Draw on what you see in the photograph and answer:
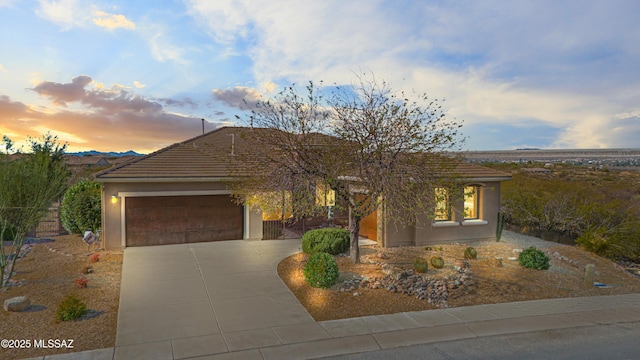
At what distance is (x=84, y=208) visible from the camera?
16.8 meters

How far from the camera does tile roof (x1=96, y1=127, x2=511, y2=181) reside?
15031 millimetres

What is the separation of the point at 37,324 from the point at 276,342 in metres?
4.94

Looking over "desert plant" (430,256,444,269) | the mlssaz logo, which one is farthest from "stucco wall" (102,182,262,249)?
"desert plant" (430,256,444,269)

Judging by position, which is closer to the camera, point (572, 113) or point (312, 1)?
point (312, 1)

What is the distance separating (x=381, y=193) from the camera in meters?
11.6

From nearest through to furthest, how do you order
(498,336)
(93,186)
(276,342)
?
(276,342)
(498,336)
(93,186)

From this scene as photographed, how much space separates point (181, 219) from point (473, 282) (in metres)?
11.3

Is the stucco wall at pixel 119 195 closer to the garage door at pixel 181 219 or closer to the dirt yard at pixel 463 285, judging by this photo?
the garage door at pixel 181 219

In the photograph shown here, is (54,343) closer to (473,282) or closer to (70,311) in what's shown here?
(70,311)

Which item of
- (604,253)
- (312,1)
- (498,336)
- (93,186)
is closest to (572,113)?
(604,253)

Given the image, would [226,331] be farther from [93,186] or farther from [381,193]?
[93,186]

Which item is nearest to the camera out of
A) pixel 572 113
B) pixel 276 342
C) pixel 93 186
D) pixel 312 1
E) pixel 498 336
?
pixel 276 342

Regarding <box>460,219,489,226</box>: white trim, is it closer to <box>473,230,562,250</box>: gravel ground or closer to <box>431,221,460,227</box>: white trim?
<box>431,221,460,227</box>: white trim

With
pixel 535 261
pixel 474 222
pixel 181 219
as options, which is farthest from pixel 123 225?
pixel 535 261
